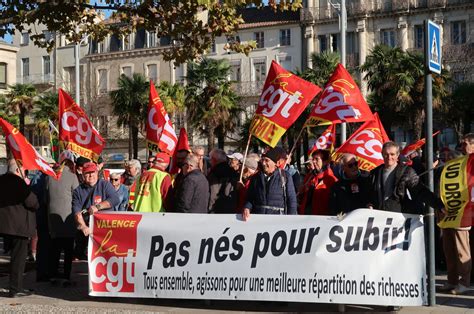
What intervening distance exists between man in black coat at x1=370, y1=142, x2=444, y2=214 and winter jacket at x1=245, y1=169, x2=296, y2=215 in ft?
3.15

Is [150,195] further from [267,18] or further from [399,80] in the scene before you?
[267,18]

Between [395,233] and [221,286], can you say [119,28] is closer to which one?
[221,286]

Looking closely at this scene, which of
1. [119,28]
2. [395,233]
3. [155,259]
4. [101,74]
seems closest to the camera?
[395,233]

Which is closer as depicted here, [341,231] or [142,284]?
[341,231]

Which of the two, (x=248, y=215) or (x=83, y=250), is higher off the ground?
(x=248, y=215)

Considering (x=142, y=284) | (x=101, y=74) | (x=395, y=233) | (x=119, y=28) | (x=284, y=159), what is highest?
(x=101, y=74)

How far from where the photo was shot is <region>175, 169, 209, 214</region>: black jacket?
8.94 m

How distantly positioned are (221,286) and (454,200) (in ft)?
8.58

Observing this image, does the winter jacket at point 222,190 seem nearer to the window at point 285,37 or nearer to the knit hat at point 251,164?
the knit hat at point 251,164

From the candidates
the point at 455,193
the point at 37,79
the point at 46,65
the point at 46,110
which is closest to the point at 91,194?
the point at 455,193

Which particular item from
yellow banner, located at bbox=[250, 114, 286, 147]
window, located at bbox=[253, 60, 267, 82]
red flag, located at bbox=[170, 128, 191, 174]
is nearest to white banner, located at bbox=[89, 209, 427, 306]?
yellow banner, located at bbox=[250, 114, 286, 147]

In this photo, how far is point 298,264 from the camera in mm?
7953

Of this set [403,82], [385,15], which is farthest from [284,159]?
[385,15]

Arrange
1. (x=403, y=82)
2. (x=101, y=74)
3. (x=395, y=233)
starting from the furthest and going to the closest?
1. (x=101, y=74)
2. (x=403, y=82)
3. (x=395, y=233)
